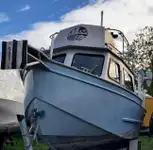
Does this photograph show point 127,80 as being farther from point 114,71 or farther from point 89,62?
point 89,62

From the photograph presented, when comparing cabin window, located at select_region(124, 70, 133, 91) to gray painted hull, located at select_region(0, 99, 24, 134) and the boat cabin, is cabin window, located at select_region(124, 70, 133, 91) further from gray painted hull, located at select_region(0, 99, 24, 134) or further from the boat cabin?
gray painted hull, located at select_region(0, 99, 24, 134)

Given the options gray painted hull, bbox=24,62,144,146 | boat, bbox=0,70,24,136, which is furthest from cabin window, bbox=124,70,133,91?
boat, bbox=0,70,24,136

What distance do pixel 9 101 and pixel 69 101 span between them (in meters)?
2.51

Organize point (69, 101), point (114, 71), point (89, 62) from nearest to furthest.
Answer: point (69, 101)
point (89, 62)
point (114, 71)

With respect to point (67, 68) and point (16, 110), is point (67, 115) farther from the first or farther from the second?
point (16, 110)

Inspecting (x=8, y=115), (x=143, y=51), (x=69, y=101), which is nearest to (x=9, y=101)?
(x=8, y=115)

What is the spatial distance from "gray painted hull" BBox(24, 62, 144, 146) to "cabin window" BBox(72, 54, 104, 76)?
0.74 metres

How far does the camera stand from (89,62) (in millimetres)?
7922

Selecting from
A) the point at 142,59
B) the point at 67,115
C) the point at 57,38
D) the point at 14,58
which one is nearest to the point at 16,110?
the point at 57,38

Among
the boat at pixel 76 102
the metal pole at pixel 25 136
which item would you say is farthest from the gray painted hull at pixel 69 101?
the metal pole at pixel 25 136

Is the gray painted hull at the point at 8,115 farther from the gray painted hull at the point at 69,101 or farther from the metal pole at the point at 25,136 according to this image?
the metal pole at the point at 25,136

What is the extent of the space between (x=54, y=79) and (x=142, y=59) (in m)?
25.9

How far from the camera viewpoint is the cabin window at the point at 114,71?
798 centimetres

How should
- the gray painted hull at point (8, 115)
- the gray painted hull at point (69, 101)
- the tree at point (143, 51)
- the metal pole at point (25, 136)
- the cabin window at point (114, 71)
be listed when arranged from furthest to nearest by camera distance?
the tree at point (143, 51) → the gray painted hull at point (8, 115) → the cabin window at point (114, 71) → the gray painted hull at point (69, 101) → the metal pole at point (25, 136)
